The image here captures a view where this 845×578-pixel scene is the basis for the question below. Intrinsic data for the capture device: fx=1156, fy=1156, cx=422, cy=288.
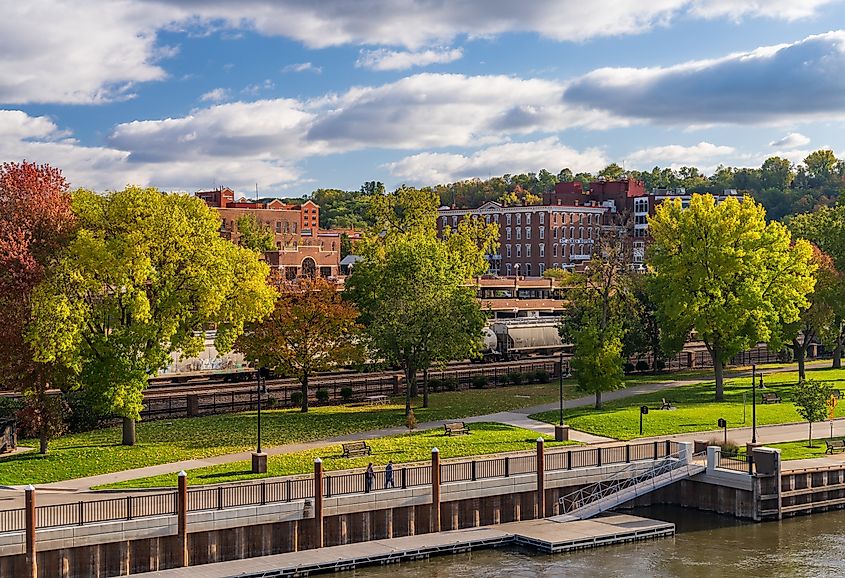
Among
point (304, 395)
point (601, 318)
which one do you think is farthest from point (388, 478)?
point (601, 318)

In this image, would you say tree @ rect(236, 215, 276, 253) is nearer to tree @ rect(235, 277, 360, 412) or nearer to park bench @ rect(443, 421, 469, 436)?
tree @ rect(235, 277, 360, 412)

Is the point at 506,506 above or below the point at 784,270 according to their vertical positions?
below

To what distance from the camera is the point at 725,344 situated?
6838 cm

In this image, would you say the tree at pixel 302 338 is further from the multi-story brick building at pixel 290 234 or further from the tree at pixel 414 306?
the multi-story brick building at pixel 290 234

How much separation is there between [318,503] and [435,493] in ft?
14.9

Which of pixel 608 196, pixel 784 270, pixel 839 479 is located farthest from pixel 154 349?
pixel 608 196

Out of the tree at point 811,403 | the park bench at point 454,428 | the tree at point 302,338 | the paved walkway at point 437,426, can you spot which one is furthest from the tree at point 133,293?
the tree at point 811,403

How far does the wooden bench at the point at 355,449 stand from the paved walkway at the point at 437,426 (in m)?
2.73

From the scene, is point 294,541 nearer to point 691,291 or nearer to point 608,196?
point 691,291

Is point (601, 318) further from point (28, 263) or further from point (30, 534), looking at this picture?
point (30, 534)

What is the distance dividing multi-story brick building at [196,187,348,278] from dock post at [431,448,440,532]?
6460 cm

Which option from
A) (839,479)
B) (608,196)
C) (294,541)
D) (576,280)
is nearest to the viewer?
(294,541)

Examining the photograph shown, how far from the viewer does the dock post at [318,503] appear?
1523 inches

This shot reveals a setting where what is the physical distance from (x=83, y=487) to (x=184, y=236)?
14442 mm
